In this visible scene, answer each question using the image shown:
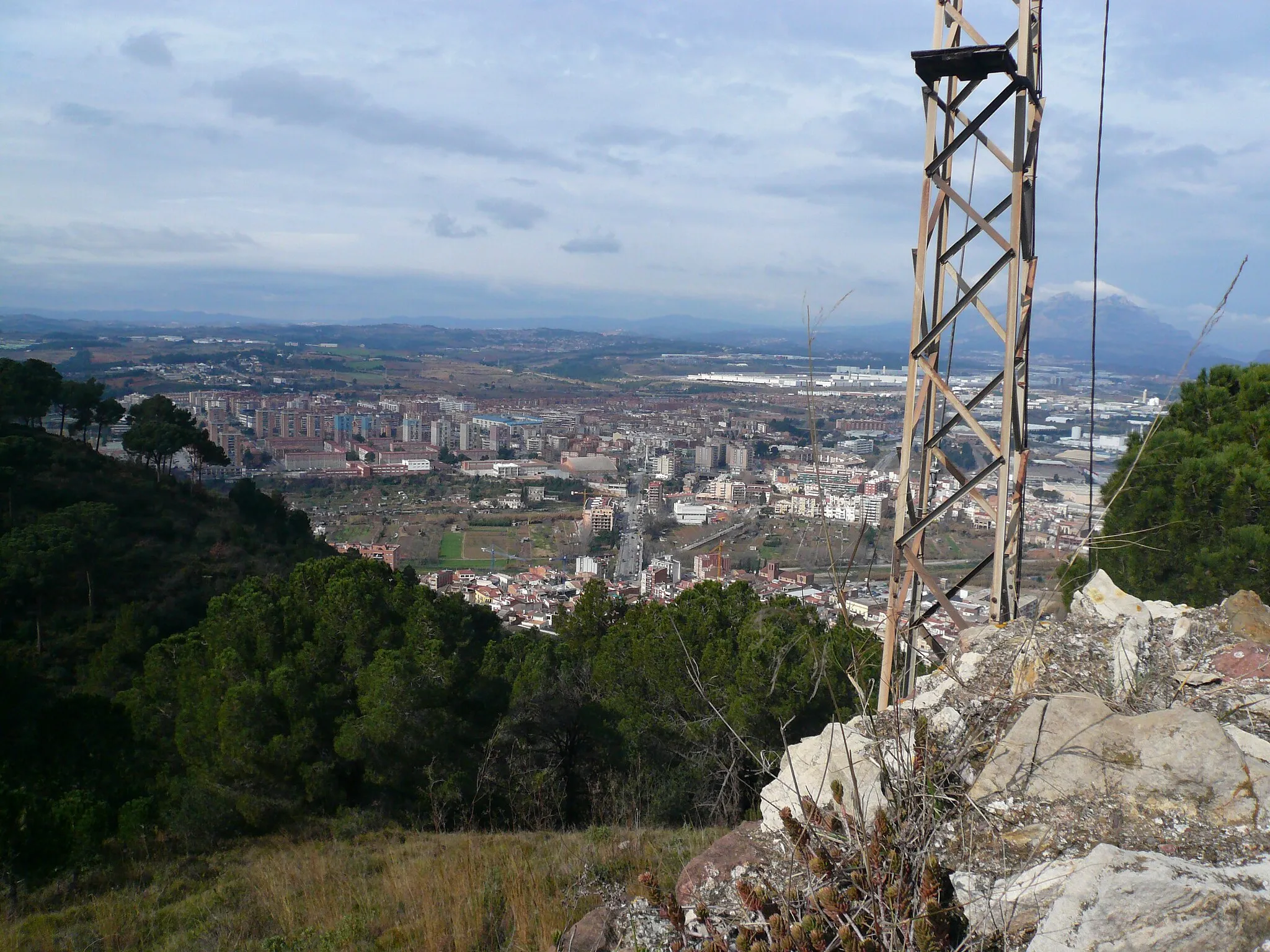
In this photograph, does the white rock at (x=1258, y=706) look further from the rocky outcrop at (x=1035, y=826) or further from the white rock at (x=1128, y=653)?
the white rock at (x=1128, y=653)

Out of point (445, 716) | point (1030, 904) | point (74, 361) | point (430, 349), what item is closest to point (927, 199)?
point (1030, 904)

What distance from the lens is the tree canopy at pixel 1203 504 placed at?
19.3 feet

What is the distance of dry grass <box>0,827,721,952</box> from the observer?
2.91m

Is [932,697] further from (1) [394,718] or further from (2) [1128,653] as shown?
(1) [394,718]

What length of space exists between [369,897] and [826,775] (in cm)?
221

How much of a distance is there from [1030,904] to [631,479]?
30329mm

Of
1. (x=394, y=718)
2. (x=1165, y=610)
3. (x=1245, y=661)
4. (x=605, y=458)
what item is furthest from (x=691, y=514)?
(x=1245, y=661)

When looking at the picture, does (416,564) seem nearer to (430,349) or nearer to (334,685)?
(334,685)

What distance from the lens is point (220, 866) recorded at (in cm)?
495

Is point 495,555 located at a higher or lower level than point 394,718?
lower

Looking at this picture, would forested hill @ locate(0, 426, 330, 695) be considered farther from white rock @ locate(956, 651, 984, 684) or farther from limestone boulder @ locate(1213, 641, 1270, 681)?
limestone boulder @ locate(1213, 641, 1270, 681)

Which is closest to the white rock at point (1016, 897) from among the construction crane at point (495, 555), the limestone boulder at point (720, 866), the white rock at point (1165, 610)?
the limestone boulder at point (720, 866)

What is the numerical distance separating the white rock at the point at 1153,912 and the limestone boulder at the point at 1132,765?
310 millimetres

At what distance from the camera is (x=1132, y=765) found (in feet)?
7.29
